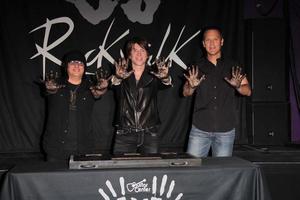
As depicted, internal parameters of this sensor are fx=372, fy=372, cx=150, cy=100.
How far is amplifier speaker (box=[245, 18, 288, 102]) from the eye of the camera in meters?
3.92

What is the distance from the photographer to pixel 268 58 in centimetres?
393

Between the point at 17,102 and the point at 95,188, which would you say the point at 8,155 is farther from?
the point at 95,188

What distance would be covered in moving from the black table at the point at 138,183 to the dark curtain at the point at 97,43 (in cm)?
213

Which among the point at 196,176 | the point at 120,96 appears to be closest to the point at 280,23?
the point at 120,96

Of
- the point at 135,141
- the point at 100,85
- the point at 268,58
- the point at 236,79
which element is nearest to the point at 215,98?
the point at 236,79

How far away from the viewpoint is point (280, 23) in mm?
3941

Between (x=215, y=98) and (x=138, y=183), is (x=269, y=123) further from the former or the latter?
(x=138, y=183)

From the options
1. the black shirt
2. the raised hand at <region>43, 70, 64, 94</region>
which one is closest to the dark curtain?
the black shirt

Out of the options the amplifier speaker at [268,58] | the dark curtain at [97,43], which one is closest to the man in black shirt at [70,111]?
the dark curtain at [97,43]

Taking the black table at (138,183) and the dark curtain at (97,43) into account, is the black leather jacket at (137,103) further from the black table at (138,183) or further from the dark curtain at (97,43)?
the dark curtain at (97,43)

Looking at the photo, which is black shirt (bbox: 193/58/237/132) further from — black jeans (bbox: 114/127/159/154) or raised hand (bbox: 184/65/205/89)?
black jeans (bbox: 114/127/159/154)

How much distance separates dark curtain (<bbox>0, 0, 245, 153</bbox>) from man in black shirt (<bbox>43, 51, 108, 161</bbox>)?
4.75ft

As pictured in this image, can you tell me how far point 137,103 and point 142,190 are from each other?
2.48ft

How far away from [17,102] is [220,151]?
93.2 inches
